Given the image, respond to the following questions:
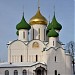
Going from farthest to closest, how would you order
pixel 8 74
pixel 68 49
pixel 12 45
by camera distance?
pixel 68 49
pixel 12 45
pixel 8 74

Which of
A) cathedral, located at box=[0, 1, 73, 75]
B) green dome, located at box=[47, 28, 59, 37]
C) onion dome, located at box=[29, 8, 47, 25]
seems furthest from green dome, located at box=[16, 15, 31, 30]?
green dome, located at box=[47, 28, 59, 37]

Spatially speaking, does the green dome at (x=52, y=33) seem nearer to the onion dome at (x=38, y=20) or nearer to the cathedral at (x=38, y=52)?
the cathedral at (x=38, y=52)

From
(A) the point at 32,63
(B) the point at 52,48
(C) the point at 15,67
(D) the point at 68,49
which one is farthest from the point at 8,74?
(D) the point at 68,49

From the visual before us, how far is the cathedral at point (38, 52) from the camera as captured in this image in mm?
29344

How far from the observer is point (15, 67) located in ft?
96.1

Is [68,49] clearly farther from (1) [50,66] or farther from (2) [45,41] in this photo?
(1) [50,66]

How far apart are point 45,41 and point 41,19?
2706 millimetres

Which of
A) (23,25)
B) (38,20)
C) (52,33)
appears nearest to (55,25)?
(38,20)

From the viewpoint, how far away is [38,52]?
31.5 metres

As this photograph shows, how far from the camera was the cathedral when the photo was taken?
29.3 metres

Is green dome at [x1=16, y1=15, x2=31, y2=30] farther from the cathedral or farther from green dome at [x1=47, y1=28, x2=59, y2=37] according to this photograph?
green dome at [x1=47, y1=28, x2=59, y2=37]

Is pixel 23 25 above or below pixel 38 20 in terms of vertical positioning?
below

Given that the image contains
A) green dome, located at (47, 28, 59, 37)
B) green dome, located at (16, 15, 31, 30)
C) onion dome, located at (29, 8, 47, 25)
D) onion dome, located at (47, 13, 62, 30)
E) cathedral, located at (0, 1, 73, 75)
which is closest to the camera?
cathedral, located at (0, 1, 73, 75)

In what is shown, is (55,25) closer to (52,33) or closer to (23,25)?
(52,33)
